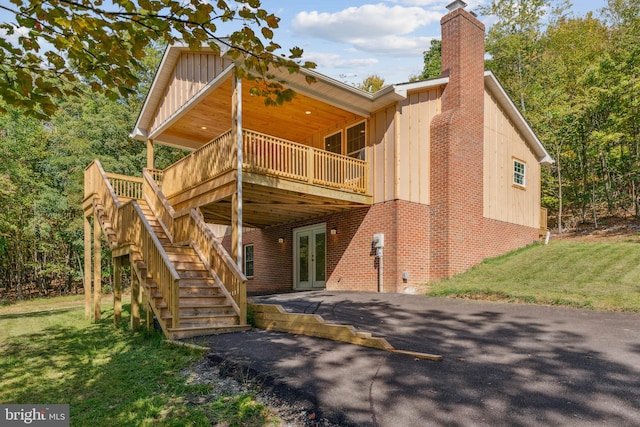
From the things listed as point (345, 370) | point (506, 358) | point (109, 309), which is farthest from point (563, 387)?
point (109, 309)

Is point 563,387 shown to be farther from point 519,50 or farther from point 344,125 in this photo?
point 519,50

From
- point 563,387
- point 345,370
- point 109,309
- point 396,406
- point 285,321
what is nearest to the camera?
point 396,406

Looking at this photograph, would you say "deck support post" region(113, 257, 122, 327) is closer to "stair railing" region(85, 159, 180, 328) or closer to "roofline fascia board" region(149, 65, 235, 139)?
"stair railing" region(85, 159, 180, 328)

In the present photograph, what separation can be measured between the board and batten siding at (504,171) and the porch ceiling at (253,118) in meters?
5.10

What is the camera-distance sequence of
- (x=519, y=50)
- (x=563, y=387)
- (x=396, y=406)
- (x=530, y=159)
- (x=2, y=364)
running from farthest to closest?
(x=519, y=50), (x=530, y=159), (x=2, y=364), (x=563, y=387), (x=396, y=406)

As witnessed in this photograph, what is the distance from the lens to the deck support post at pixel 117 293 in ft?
31.9

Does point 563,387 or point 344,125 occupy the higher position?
point 344,125

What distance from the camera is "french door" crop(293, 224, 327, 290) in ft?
48.2

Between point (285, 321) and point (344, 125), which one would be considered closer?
point (285, 321)

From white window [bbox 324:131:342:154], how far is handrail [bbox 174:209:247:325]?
6.30 metres

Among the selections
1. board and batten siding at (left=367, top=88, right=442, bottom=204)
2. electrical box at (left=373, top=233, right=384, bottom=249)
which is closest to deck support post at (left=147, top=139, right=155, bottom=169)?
board and batten siding at (left=367, top=88, right=442, bottom=204)

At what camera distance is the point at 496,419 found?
3596mm

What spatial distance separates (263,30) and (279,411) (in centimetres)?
363

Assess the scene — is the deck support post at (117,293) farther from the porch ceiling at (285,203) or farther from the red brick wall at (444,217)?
the red brick wall at (444,217)
